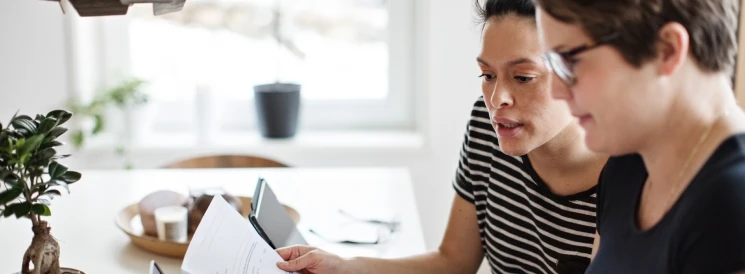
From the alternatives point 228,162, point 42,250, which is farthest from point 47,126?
point 228,162

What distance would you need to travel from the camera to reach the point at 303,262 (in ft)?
4.38

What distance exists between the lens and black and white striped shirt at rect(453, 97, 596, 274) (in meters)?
1.34

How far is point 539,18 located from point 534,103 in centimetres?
39

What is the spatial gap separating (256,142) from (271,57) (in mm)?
307

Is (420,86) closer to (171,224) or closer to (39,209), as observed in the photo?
(171,224)

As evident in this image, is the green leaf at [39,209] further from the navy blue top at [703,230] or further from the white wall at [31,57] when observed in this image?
the white wall at [31,57]

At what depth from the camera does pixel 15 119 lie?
1118 millimetres

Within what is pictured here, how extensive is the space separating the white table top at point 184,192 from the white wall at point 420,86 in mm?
443

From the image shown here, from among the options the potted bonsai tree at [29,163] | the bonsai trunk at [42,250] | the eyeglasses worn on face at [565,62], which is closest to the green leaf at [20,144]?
the potted bonsai tree at [29,163]

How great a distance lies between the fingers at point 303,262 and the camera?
1.30 m

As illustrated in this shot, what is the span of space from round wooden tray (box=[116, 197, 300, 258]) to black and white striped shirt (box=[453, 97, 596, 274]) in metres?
0.41

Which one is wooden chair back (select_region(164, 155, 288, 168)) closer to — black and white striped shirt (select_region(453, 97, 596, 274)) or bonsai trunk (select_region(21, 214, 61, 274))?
black and white striped shirt (select_region(453, 97, 596, 274))

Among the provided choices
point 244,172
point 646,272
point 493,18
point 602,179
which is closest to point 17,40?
point 244,172

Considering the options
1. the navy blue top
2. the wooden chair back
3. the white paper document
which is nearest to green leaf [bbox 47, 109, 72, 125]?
the white paper document
